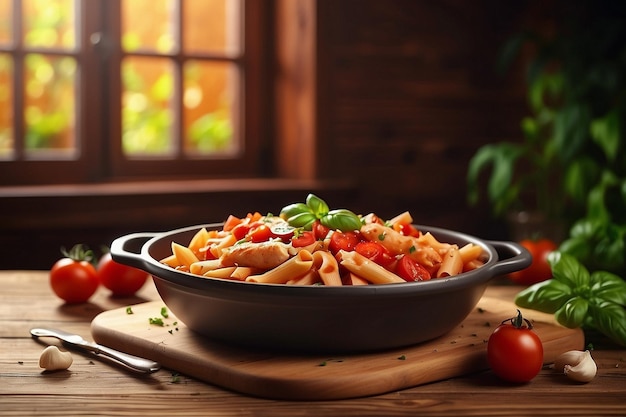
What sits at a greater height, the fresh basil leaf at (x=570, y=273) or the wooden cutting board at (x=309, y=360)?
the fresh basil leaf at (x=570, y=273)

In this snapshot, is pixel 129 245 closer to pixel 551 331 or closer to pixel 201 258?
pixel 201 258

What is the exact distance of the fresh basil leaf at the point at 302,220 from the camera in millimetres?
1430

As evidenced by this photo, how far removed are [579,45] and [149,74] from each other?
1.63m

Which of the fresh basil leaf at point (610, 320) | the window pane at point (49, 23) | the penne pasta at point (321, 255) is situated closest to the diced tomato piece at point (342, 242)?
the penne pasta at point (321, 255)

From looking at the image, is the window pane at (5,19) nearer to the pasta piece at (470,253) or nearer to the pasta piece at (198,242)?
the pasta piece at (198,242)

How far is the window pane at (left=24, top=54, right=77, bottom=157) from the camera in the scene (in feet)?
10.1

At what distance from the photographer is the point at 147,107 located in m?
3.28

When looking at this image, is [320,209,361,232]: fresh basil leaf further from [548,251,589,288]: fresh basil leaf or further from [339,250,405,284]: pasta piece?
[548,251,589,288]: fresh basil leaf

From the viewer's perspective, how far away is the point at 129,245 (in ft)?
5.13

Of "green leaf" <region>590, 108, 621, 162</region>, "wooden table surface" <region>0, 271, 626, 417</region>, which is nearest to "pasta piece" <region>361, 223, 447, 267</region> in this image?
"wooden table surface" <region>0, 271, 626, 417</region>

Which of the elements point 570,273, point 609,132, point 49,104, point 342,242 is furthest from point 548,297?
point 49,104

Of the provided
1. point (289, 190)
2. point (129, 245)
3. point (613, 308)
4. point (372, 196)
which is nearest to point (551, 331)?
point (613, 308)

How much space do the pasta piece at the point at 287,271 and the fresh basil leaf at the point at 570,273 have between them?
0.51 metres

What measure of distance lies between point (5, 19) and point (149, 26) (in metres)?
0.52
